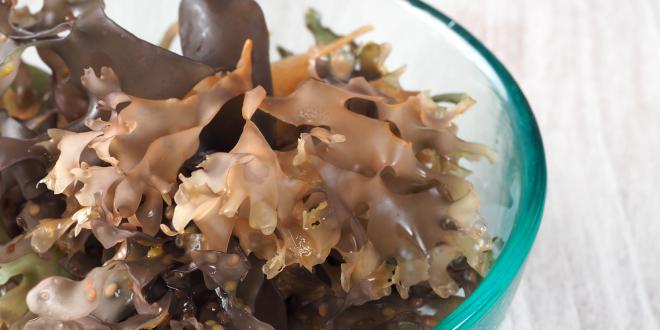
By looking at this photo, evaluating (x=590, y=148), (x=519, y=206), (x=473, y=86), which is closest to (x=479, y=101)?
(x=473, y=86)

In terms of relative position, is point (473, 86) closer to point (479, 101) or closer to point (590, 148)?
A: point (479, 101)

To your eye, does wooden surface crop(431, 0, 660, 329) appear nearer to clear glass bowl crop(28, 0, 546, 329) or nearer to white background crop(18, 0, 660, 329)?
white background crop(18, 0, 660, 329)

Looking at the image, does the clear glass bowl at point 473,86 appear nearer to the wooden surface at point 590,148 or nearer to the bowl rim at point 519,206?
the bowl rim at point 519,206

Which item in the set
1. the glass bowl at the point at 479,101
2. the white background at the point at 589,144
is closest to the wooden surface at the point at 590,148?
the white background at the point at 589,144

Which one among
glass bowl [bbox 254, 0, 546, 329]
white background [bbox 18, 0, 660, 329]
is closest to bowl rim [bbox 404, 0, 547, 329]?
glass bowl [bbox 254, 0, 546, 329]

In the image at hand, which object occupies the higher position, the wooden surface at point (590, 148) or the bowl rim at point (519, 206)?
the bowl rim at point (519, 206)

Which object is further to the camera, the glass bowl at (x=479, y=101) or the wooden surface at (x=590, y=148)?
the wooden surface at (x=590, y=148)
